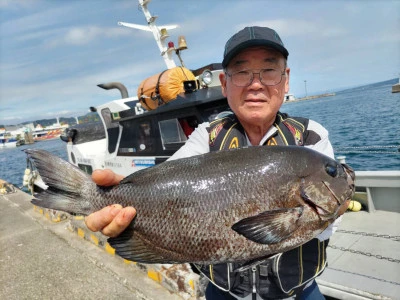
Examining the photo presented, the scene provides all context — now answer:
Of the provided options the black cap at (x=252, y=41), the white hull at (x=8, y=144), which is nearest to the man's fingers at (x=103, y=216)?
the black cap at (x=252, y=41)

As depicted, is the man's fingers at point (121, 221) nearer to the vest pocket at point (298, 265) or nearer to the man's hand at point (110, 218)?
the man's hand at point (110, 218)

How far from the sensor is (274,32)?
2.08 meters

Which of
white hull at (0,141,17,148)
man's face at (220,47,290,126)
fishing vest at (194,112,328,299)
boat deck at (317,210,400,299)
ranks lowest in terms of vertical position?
white hull at (0,141,17,148)

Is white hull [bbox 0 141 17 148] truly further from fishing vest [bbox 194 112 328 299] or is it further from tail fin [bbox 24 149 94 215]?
fishing vest [bbox 194 112 328 299]

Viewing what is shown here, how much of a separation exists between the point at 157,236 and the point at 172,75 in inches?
215

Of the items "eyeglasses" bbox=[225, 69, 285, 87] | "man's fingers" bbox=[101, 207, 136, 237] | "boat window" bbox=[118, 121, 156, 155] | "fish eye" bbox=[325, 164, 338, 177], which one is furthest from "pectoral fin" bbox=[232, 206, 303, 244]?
"boat window" bbox=[118, 121, 156, 155]

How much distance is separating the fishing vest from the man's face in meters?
0.21

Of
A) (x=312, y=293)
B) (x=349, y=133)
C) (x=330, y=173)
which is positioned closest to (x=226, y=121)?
(x=330, y=173)

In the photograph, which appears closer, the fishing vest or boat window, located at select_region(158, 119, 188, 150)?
the fishing vest

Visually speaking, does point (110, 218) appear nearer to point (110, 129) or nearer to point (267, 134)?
point (267, 134)

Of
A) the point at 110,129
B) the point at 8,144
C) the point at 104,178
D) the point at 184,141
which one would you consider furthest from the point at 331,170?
the point at 8,144

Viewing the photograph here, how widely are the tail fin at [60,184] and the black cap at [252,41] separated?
1224 millimetres

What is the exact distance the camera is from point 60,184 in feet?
6.30

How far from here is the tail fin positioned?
1.87 m
